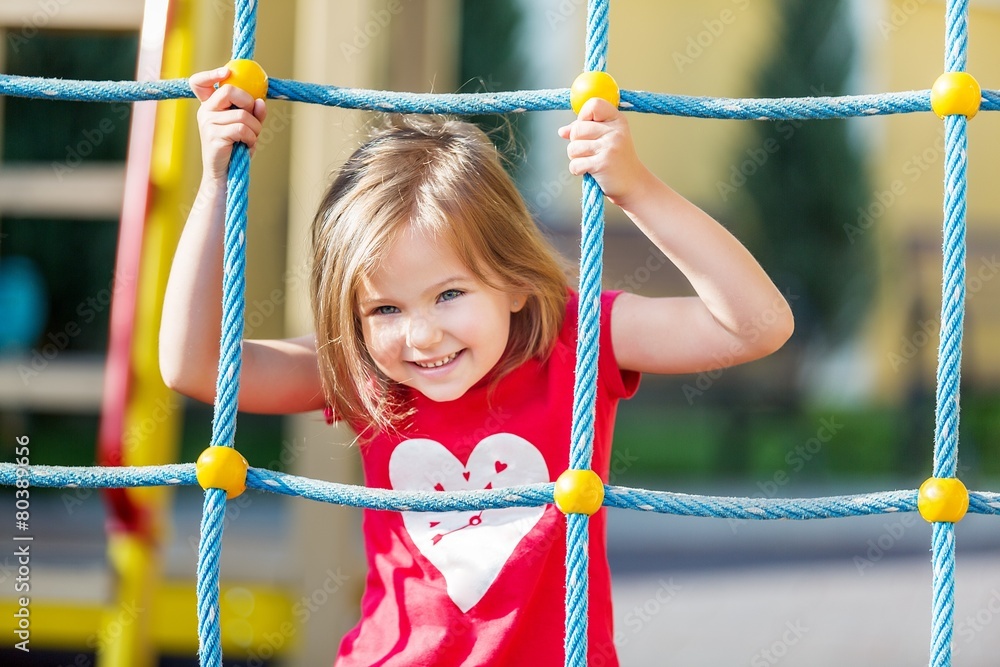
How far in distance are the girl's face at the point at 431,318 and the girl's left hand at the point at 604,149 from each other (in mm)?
166

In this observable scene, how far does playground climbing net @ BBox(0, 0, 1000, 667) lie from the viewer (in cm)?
96

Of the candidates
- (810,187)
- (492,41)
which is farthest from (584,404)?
(810,187)

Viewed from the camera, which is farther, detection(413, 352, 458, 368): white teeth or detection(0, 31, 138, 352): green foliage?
detection(0, 31, 138, 352): green foliage

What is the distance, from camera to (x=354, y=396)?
113 cm

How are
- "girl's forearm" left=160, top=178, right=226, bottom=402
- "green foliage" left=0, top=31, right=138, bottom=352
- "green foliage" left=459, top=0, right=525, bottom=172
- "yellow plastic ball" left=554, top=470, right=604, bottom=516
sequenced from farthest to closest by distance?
1. "green foliage" left=459, top=0, right=525, bottom=172
2. "green foliage" left=0, top=31, right=138, bottom=352
3. "girl's forearm" left=160, top=178, right=226, bottom=402
4. "yellow plastic ball" left=554, top=470, right=604, bottom=516

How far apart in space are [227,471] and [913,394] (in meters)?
5.38

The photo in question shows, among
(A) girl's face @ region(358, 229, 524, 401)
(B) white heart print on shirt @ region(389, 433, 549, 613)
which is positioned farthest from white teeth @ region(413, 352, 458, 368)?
(B) white heart print on shirt @ region(389, 433, 549, 613)

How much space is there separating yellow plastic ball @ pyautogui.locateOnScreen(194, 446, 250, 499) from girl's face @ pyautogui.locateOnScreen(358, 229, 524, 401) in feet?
0.58

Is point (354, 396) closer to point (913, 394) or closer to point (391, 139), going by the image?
point (391, 139)

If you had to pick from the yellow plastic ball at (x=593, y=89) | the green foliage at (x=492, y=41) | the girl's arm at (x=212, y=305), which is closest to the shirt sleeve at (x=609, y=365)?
the yellow plastic ball at (x=593, y=89)

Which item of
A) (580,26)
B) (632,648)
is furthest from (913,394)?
(632,648)

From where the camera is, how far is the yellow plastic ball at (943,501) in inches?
37.6

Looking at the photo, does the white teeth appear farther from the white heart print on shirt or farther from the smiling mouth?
the white heart print on shirt

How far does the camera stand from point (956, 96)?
99 cm
